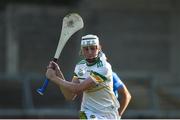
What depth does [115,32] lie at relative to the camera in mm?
22828

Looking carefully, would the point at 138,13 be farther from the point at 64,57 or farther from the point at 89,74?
the point at 89,74

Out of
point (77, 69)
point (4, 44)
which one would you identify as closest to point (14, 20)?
point (4, 44)

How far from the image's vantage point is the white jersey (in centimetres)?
705

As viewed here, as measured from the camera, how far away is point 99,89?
7.07m

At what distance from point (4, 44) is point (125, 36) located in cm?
364

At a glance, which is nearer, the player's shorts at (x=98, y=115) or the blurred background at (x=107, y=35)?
the player's shorts at (x=98, y=115)

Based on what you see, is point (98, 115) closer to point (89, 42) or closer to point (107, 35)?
point (89, 42)

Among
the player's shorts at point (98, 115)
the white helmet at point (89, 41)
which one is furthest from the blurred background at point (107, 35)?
the white helmet at point (89, 41)

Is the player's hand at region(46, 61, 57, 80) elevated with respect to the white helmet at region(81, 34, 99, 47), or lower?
lower

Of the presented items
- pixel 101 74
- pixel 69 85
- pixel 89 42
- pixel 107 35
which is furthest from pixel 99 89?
pixel 107 35

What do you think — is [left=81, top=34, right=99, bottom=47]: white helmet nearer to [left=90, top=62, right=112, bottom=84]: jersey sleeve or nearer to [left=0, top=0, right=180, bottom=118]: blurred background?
[left=90, top=62, right=112, bottom=84]: jersey sleeve

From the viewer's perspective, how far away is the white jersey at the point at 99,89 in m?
7.05

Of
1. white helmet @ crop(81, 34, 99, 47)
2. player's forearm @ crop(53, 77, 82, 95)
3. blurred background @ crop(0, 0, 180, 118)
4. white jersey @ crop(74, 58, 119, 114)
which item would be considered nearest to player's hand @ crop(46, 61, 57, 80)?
player's forearm @ crop(53, 77, 82, 95)

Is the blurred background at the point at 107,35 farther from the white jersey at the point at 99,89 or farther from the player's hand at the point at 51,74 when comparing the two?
the player's hand at the point at 51,74
